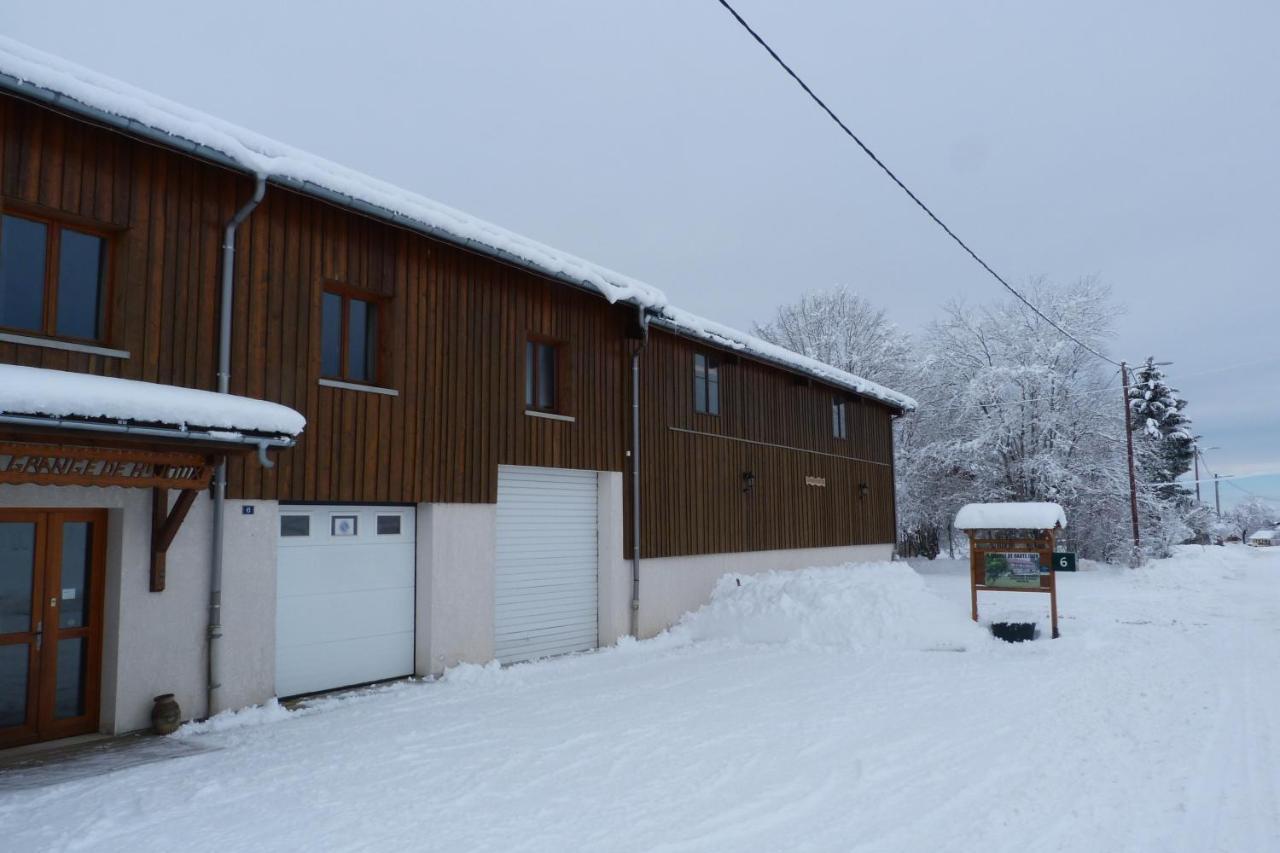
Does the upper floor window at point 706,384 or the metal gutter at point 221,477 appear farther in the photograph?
the upper floor window at point 706,384

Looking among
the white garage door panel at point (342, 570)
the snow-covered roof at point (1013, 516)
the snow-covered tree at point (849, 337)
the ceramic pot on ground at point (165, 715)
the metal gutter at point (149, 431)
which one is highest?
the snow-covered tree at point (849, 337)

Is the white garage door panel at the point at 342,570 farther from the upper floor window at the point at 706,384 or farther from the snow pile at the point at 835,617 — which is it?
the upper floor window at the point at 706,384

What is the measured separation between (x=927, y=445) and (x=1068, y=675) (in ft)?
78.0

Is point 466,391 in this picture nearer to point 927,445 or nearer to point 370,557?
point 370,557

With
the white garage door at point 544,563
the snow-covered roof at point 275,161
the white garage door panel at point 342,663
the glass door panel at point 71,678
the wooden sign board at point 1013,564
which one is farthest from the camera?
the wooden sign board at point 1013,564

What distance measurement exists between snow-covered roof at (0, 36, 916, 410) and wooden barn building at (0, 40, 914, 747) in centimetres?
3

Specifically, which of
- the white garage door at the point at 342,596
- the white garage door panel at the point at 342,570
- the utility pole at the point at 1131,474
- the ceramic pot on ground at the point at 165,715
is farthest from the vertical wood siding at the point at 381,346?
the utility pole at the point at 1131,474

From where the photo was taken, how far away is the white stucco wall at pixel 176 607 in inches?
294

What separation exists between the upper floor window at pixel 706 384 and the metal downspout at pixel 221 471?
9.33m

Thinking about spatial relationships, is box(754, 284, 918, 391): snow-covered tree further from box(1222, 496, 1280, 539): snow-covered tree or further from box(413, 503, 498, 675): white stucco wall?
box(1222, 496, 1280, 539): snow-covered tree

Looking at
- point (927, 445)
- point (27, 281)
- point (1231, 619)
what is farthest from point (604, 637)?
point (927, 445)

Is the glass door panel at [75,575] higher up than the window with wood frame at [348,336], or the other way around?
the window with wood frame at [348,336]

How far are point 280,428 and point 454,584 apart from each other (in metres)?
4.01

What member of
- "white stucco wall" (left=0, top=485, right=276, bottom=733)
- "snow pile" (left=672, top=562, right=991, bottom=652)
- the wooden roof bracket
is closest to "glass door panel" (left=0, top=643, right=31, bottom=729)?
"white stucco wall" (left=0, top=485, right=276, bottom=733)
